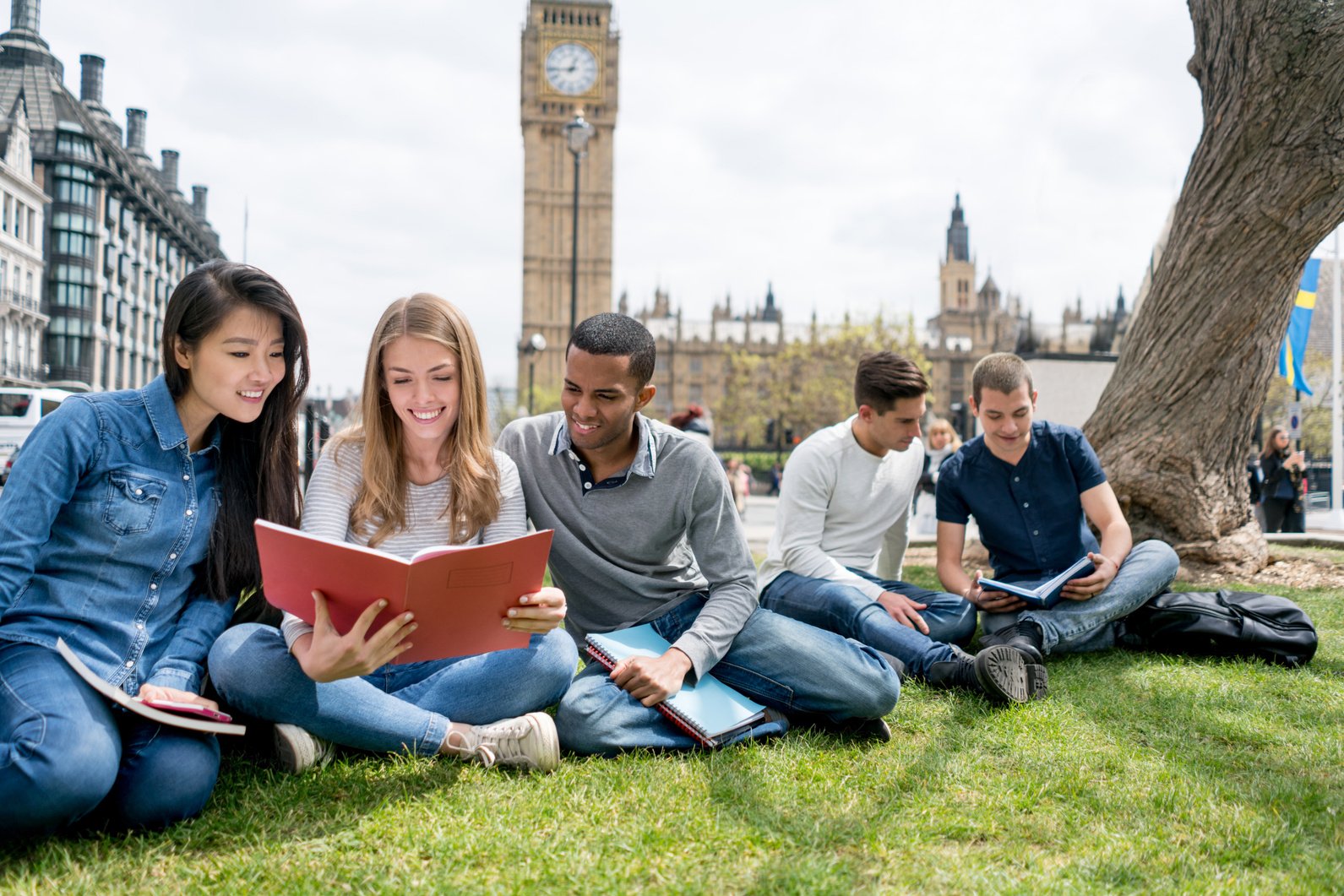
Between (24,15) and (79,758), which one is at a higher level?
(24,15)

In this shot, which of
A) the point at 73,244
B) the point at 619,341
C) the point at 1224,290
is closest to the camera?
the point at 619,341

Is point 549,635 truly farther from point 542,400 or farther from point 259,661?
point 542,400

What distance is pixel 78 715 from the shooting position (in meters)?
2.35

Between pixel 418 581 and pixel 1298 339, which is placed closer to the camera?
pixel 418 581

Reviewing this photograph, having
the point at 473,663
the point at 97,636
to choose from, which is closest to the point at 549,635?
the point at 473,663

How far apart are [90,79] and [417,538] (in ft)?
233

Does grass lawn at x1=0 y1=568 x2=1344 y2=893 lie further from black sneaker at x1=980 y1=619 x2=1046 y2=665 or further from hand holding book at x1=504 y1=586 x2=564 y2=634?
black sneaker at x1=980 y1=619 x2=1046 y2=665

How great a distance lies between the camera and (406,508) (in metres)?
3.08

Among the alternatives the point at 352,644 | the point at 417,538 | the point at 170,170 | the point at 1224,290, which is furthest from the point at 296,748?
the point at 170,170

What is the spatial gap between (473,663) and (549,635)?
24 centimetres

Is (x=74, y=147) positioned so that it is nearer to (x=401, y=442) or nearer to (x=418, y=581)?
(x=401, y=442)

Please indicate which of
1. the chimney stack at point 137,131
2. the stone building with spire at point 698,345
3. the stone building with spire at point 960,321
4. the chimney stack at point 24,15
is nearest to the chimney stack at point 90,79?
the chimney stack at point 137,131

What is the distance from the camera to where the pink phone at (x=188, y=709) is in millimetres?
2447

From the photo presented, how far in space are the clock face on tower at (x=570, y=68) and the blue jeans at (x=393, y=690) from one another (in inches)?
3005
